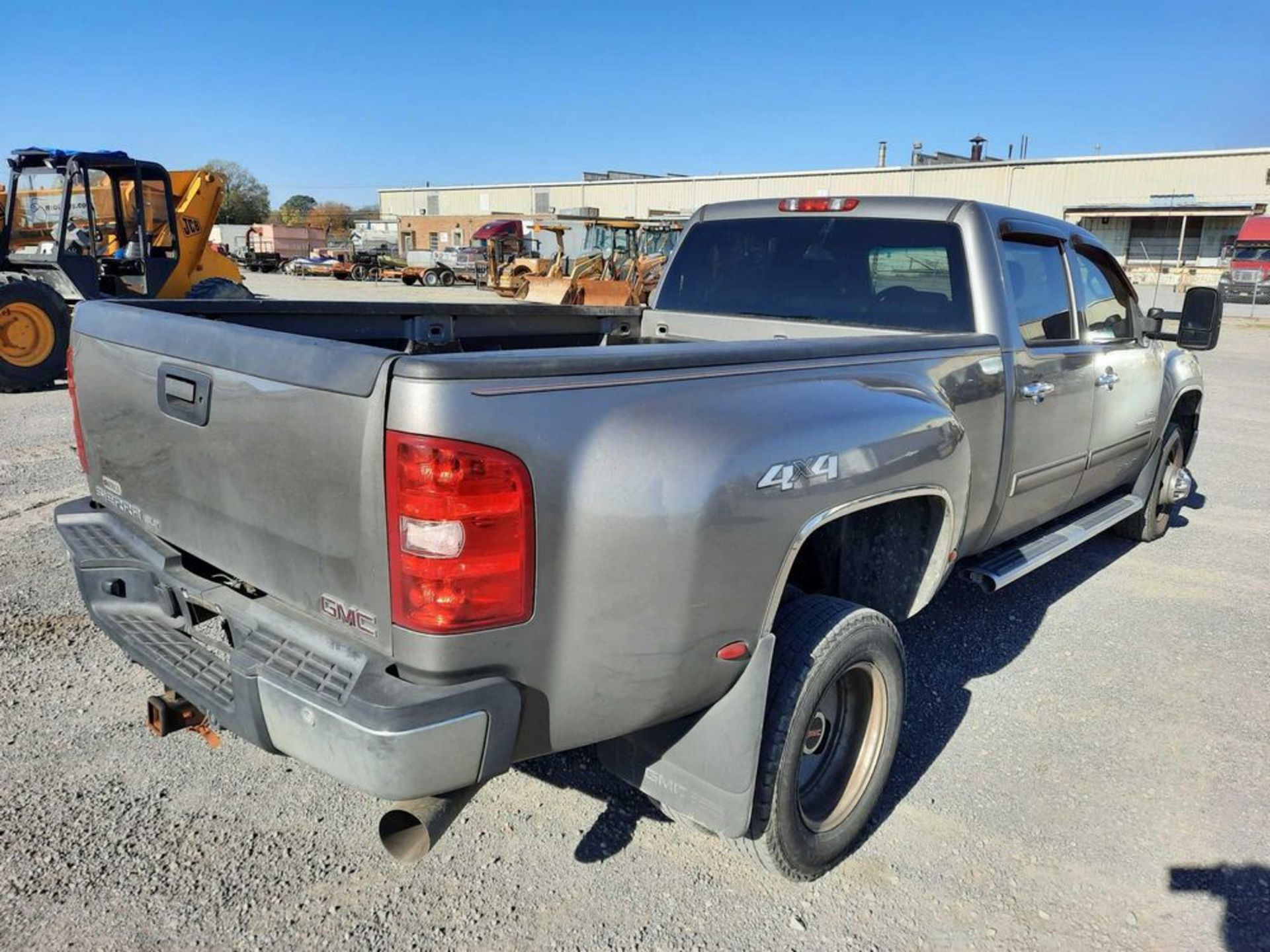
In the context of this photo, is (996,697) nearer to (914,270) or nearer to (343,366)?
(914,270)

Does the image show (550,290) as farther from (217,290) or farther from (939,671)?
(939,671)

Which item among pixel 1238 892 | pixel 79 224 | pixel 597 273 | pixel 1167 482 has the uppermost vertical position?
pixel 79 224

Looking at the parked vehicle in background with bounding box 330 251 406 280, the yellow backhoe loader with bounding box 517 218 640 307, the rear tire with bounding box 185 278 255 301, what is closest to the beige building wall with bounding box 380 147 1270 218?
the yellow backhoe loader with bounding box 517 218 640 307

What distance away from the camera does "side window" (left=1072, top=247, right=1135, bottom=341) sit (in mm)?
4336

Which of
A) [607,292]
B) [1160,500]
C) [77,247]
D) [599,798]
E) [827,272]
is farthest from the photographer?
[607,292]

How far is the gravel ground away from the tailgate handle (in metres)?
1.33

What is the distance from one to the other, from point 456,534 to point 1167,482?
5.52 metres

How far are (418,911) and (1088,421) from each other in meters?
3.59

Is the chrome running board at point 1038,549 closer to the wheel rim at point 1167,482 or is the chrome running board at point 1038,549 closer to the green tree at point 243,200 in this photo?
the wheel rim at point 1167,482

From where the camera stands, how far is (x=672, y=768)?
239cm

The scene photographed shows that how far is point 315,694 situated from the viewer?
1960 millimetres

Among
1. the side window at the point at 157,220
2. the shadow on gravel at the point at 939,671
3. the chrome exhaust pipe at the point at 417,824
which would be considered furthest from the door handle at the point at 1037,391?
the side window at the point at 157,220

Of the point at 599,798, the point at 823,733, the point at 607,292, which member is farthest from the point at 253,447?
the point at 607,292

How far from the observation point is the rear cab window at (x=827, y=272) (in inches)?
146
